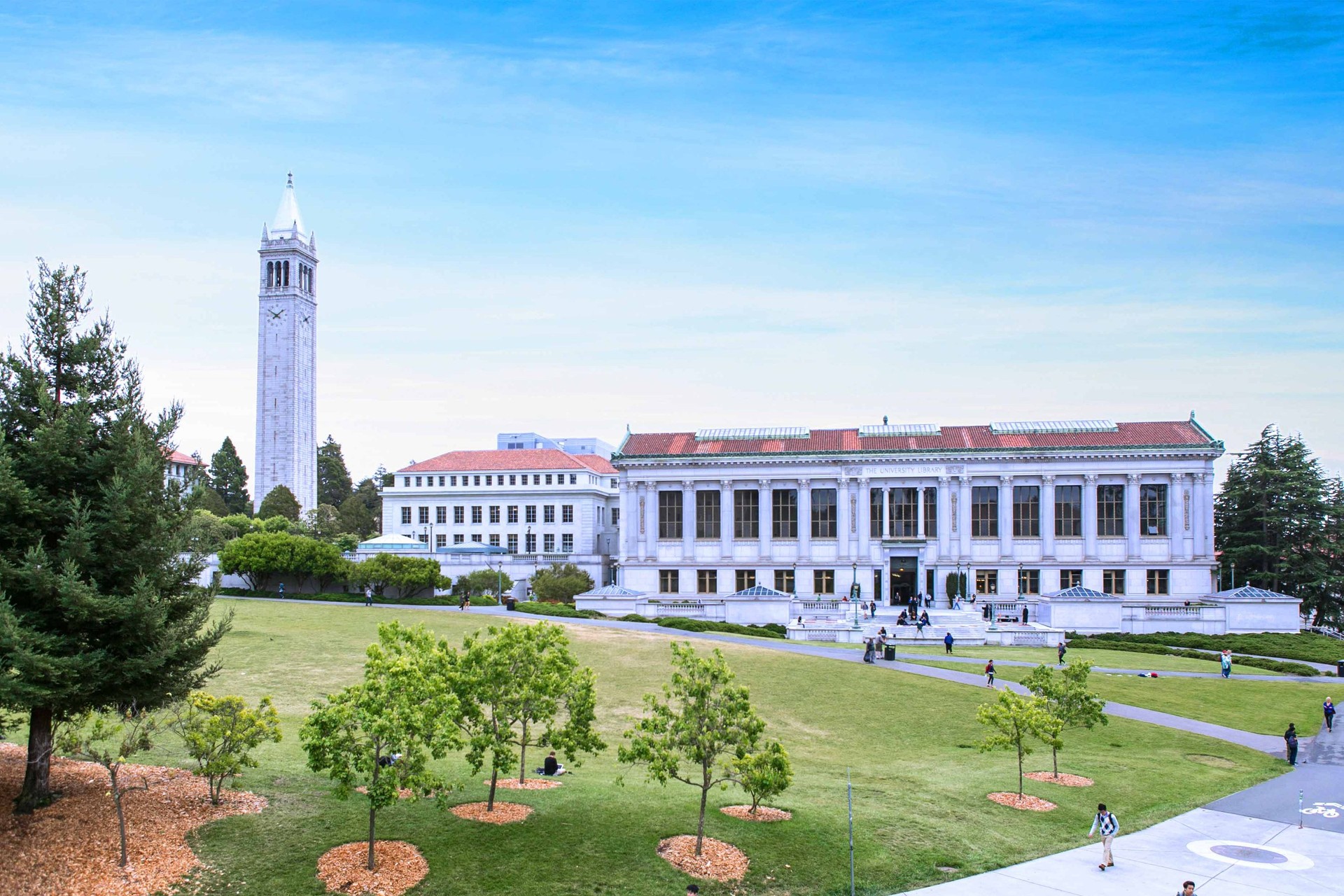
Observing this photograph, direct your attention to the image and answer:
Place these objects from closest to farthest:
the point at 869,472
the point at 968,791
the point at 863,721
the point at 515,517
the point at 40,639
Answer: the point at 40,639, the point at 968,791, the point at 863,721, the point at 869,472, the point at 515,517

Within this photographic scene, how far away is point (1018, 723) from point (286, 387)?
127 meters

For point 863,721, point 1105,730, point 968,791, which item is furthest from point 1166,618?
point 968,791

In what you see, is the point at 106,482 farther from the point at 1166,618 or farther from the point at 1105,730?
the point at 1166,618

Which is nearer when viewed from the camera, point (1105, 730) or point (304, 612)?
point (1105, 730)

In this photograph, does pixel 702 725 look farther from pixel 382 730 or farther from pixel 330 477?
pixel 330 477

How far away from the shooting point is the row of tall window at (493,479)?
111 meters

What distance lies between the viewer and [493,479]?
370ft

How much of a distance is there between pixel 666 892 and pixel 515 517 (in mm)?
91894

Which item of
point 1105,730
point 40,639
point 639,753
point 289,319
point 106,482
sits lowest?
point 1105,730

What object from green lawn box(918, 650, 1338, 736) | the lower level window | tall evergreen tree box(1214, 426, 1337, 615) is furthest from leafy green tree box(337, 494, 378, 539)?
tall evergreen tree box(1214, 426, 1337, 615)

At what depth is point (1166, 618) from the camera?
7106 centimetres

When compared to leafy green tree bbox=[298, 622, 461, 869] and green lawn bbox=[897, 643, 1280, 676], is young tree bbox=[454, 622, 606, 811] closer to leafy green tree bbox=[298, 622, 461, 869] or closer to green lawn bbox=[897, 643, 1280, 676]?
leafy green tree bbox=[298, 622, 461, 869]

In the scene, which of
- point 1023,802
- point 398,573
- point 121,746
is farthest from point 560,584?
point 121,746

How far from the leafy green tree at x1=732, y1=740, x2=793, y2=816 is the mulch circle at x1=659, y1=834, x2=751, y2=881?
1507 mm
